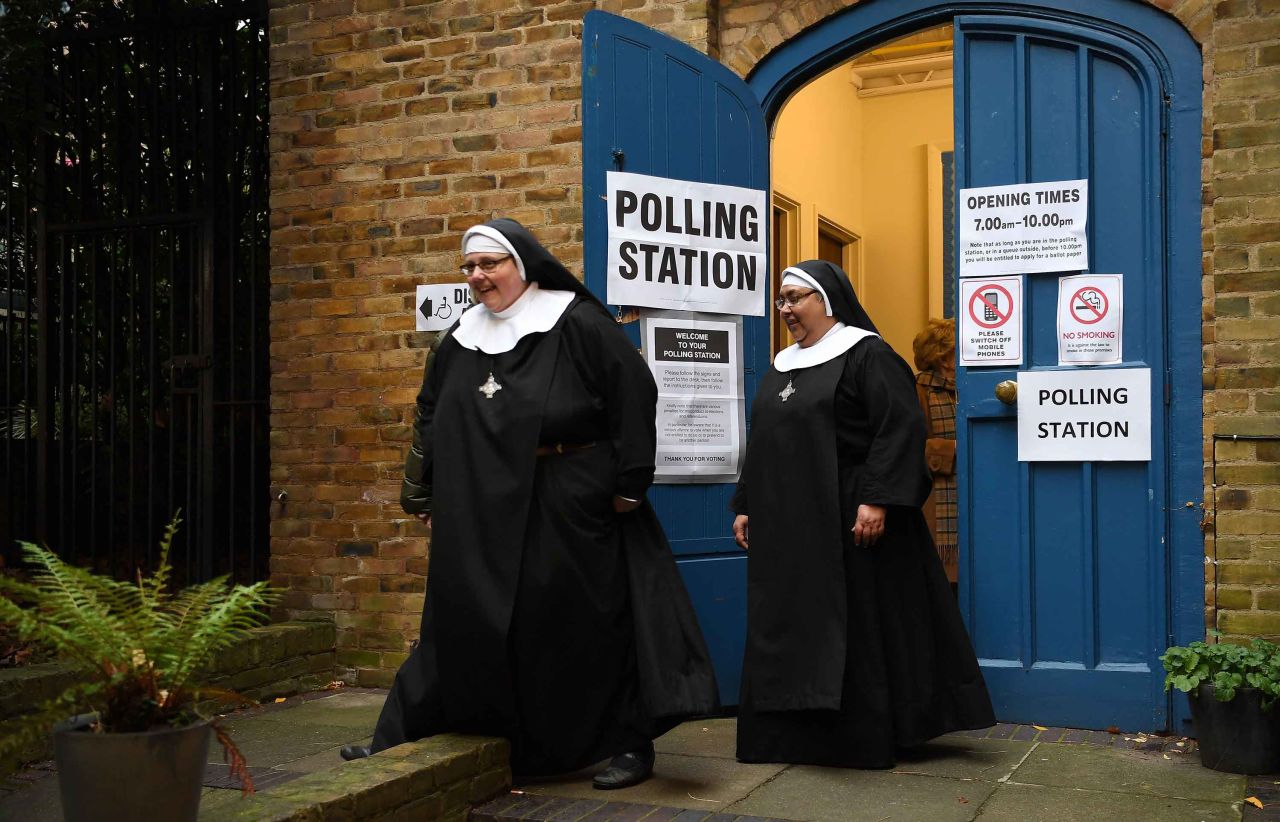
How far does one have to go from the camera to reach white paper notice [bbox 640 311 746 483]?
5.61 metres

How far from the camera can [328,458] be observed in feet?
21.9

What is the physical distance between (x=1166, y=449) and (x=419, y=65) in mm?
3706

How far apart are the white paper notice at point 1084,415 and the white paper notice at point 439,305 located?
250cm

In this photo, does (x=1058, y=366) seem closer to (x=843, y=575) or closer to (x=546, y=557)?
(x=843, y=575)

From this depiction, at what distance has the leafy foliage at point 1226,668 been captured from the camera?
180 inches

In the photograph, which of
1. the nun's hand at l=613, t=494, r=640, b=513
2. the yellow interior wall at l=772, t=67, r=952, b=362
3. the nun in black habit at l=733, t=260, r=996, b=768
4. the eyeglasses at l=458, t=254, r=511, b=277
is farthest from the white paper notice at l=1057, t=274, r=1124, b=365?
the yellow interior wall at l=772, t=67, r=952, b=362

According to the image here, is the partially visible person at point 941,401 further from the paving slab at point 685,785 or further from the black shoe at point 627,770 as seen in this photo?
the black shoe at point 627,770

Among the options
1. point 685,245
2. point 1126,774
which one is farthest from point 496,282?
point 1126,774

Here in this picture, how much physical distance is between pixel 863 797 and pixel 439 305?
3117 millimetres

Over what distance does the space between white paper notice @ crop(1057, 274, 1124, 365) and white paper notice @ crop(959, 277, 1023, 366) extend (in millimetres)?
162

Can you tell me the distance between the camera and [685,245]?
565cm

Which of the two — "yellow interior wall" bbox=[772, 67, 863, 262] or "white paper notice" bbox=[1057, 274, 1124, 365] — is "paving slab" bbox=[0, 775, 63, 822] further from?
"yellow interior wall" bbox=[772, 67, 863, 262]

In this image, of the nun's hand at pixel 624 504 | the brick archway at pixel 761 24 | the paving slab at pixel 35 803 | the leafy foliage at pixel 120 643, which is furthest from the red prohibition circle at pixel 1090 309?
the paving slab at pixel 35 803

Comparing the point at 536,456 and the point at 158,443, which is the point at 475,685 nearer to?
A: the point at 536,456
